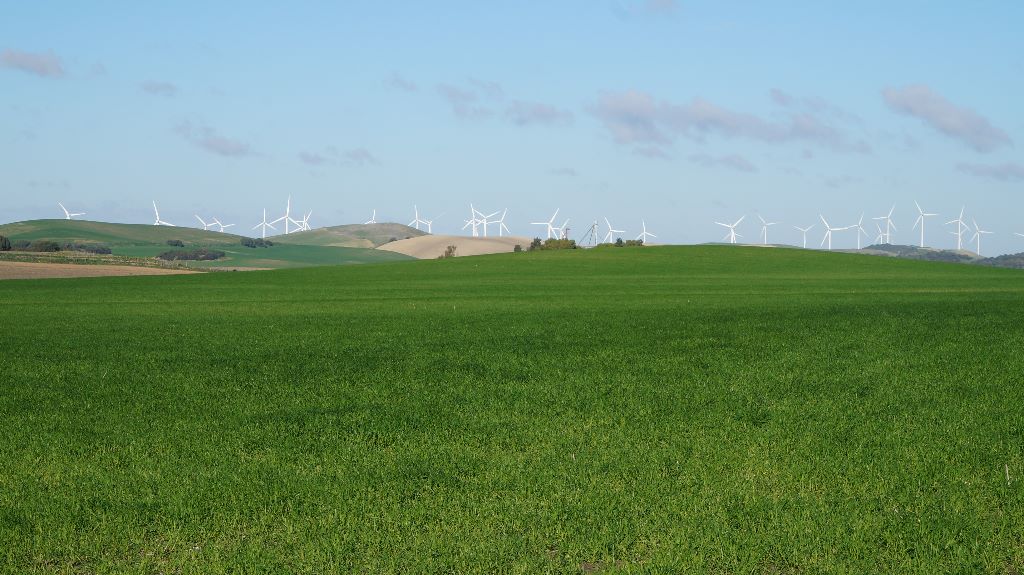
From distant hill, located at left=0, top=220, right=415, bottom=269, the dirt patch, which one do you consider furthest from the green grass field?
distant hill, located at left=0, top=220, right=415, bottom=269

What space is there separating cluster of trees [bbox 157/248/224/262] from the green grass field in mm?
128479

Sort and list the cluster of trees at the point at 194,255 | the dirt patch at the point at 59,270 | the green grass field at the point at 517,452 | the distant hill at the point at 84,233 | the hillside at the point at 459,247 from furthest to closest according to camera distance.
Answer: the hillside at the point at 459,247 < the distant hill at the point at 84,233 < the cluster of trees at the point at 194,255 < the dirt patch at the point at 59,270 < the green grass field at the point at 517,452

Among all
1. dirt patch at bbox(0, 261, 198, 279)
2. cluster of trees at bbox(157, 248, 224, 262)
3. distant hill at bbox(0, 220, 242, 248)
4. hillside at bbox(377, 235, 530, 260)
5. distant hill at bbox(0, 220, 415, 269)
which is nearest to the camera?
dirt patch at bbox(0, 261, 198, 279)

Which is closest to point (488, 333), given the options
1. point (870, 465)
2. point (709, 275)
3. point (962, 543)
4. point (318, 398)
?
point (318, 398)

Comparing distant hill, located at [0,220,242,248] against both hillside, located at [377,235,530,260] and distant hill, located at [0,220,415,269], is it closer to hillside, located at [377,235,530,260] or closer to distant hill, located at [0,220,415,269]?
distant hill, located at [0,220,415,269]

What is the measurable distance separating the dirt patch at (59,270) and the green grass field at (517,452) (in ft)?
187

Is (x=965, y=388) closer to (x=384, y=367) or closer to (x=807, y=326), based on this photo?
(x=384, y=367)

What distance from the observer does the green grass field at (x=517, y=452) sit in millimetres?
6867

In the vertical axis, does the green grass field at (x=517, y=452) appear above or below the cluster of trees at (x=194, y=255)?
above

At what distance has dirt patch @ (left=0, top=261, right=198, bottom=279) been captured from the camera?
2874 inches

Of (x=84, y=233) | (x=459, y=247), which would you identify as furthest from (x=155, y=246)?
(x=459, y=247)

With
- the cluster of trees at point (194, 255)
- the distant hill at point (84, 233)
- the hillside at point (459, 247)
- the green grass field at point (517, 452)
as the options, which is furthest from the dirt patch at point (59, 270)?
the hillside at point (459, 247)

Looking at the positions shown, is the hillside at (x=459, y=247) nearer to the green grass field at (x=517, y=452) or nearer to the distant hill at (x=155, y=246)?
the distant hill at (x=155, y=246)

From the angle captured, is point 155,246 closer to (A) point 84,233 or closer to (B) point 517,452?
(A) point 84,233
